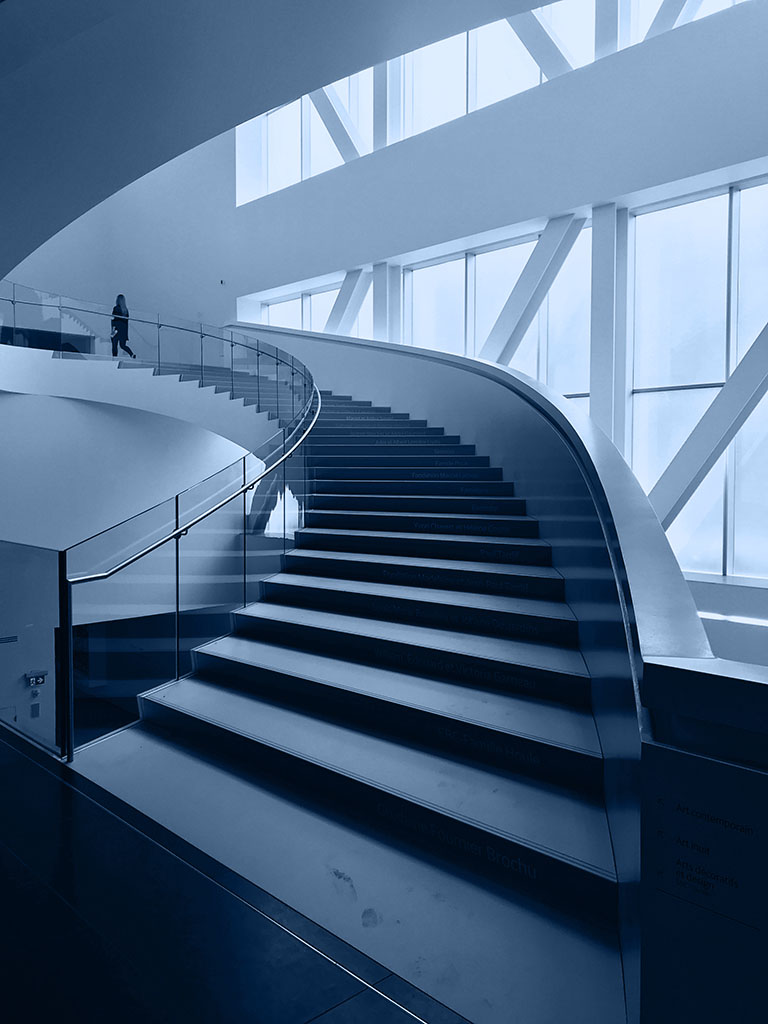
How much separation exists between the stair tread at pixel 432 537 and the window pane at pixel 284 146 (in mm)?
13147

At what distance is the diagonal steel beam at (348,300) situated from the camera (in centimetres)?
1480

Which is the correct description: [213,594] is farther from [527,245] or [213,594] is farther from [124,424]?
[124,424]

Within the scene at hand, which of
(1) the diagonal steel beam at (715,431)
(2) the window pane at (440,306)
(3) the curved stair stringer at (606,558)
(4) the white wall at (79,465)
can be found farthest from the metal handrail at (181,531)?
(4) the white wall at (79,465)

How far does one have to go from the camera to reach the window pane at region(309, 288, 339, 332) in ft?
53.6

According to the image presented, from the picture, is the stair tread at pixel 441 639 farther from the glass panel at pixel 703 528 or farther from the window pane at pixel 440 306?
the window pane at pixel 440 306

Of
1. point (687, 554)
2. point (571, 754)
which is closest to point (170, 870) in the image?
point (571, 754)

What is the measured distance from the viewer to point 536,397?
20.6ft

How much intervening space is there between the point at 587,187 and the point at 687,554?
5.74 metres

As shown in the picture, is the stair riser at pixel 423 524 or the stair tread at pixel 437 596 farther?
the stair riser at pixel 423 524

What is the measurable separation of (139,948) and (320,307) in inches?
607

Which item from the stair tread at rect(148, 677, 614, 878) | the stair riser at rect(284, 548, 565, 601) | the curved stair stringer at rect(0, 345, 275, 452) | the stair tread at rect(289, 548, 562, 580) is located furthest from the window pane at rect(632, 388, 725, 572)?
the stair tread at rect(148, 677, 614, 878)

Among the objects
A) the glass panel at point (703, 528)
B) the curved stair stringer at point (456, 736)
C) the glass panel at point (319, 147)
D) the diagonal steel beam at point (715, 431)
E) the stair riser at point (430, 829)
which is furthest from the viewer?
the glass panel at point (319, 147)

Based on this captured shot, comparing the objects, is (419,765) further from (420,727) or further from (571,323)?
(571,323)

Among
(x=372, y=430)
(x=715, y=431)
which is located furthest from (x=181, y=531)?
(x=715, y=431)
